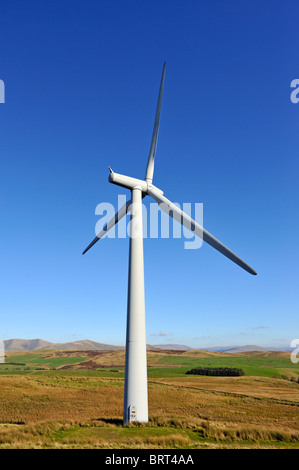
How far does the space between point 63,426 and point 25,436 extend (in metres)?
4.89

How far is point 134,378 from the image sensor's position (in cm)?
2892

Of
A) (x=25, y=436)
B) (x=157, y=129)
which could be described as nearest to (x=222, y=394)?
(x=25, y=436)

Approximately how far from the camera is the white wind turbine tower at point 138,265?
1135 inches

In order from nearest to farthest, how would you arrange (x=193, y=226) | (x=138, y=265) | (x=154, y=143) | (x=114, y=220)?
(x=138, y=265)
(x=193, y=226)
(x=114, y=220)
(x=154, y=143)

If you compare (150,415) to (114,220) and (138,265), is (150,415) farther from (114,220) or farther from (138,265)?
(114,220)

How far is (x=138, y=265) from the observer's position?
104ft

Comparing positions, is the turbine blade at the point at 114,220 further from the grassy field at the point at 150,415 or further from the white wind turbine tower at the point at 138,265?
the grassy field at the point at 150,415

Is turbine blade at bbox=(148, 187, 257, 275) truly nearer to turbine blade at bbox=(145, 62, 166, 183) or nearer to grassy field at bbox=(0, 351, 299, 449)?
turbine blade at bbox=(145, 62, 166, 183)

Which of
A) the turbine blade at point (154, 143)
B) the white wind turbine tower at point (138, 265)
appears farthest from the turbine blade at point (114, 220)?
the turbine blade at point (154, 143)

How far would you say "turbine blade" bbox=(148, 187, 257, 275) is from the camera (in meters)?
30.5

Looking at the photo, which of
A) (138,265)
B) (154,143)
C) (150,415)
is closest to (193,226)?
(138,265)

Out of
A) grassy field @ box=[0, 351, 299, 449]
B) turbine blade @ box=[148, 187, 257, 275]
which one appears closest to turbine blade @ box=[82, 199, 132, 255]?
turbine blade @ box=[148, 187, 257, 275]

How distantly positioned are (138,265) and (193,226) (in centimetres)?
675

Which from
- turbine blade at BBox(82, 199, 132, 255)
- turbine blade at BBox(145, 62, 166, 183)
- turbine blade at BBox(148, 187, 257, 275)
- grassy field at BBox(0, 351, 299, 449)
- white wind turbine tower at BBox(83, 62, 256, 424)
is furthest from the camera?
turbine blade at BBox(145, 62, 166, 183)
